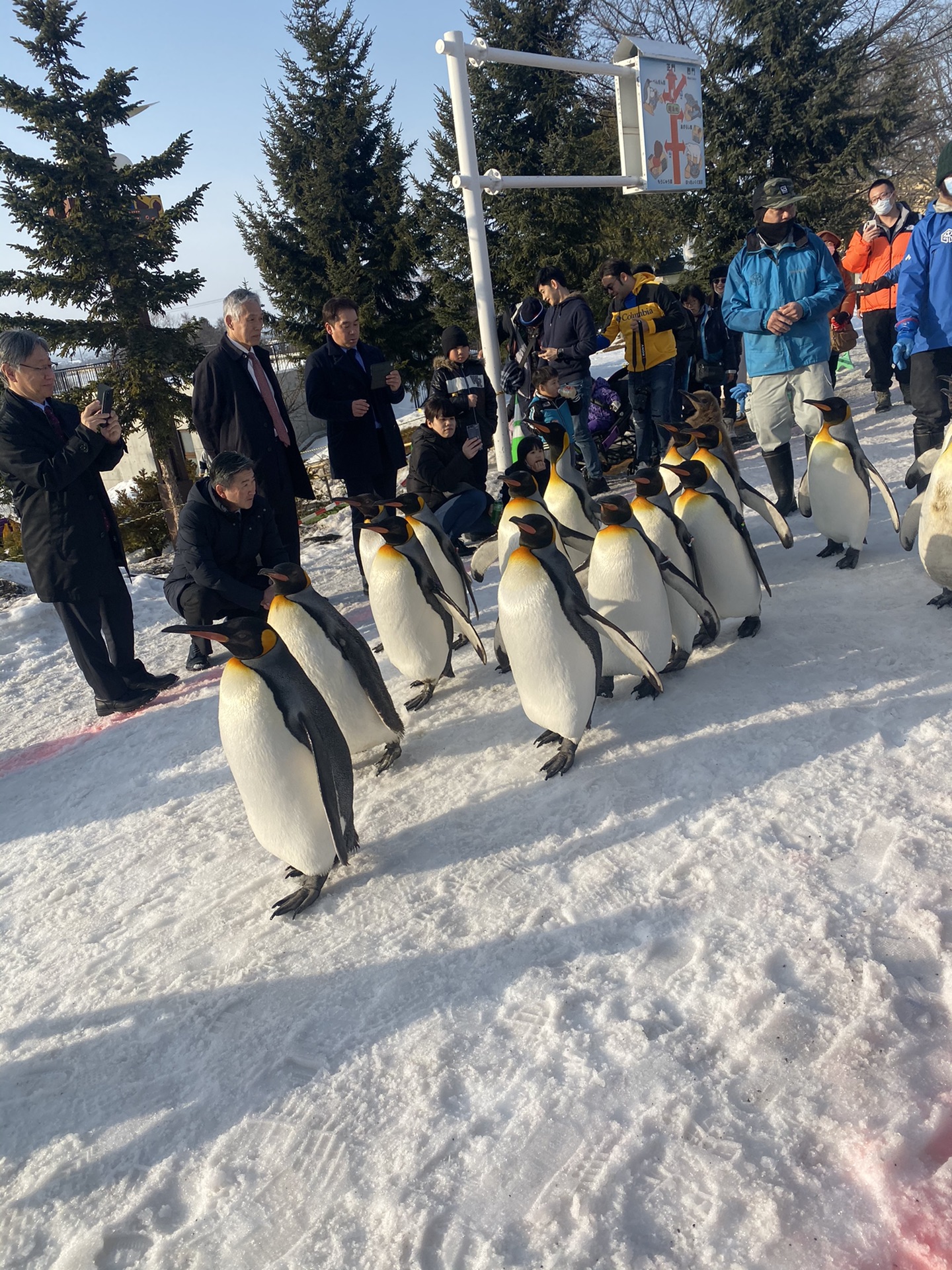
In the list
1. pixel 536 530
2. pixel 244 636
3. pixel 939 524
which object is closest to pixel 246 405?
pixel 536 530

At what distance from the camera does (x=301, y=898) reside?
229cm

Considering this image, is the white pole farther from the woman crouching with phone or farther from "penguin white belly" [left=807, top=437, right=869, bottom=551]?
"penguin white belly" [left=807, top=437, right=869, bottom=551]

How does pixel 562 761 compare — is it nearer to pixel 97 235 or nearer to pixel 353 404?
pixel 353 404

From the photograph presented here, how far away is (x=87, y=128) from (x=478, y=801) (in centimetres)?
906

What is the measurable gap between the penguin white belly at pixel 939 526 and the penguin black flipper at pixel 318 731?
231 cm

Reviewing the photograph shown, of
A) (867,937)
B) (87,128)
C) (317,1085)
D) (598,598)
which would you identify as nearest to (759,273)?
(598,598)

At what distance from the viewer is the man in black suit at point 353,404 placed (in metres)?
4.36

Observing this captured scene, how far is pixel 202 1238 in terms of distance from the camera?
4.77 ft

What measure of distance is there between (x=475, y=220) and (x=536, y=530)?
14.9ft

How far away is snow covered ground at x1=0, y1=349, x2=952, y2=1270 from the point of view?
4.61ft

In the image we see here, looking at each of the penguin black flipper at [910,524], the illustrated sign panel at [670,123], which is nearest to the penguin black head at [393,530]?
the penguin black flipper at [910,524]

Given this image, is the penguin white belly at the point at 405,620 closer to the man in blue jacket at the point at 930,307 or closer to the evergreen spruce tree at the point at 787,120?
the man in blue jacket at the point at 930,307

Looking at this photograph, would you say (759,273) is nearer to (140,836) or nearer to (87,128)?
(140,836)

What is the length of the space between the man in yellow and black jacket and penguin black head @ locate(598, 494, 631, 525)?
3298 mm
